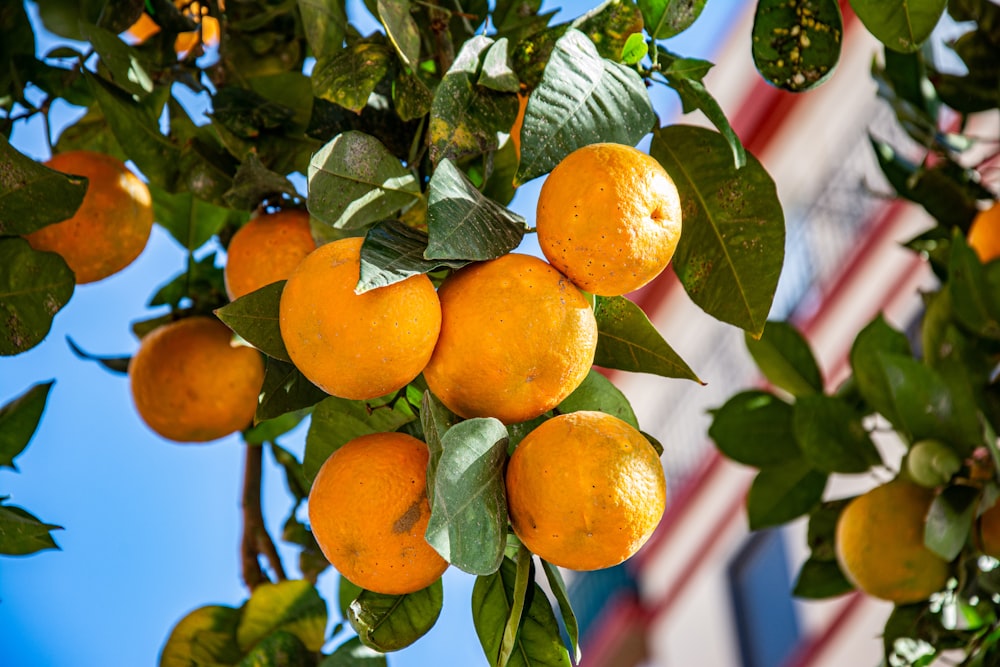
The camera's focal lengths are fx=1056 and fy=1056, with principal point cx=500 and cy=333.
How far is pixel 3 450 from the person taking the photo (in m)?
0.75

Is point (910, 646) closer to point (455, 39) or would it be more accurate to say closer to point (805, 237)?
point (455, 39)

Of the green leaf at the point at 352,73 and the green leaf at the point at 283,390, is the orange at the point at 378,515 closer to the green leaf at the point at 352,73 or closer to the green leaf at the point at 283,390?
the green leaf at the point at 283,390

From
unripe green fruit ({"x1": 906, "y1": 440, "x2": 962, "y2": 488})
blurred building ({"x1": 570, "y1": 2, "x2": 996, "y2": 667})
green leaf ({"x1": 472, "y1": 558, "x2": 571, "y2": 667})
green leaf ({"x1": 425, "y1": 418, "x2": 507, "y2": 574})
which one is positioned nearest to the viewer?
green leaf ({"x1": 425, "y1": 418, "x2": 507, "y2": 574})

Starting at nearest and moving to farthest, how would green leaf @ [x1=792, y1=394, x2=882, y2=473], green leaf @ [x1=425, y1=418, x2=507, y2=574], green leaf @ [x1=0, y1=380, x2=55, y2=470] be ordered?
green leaf @ [x1=425, y1=418, x2=507, y2=574] → green leaf @ [x1=0, y1=380, x2=55, y2=470] → green leaf @ [x1=792, y1=394, x2=882, y2=473]

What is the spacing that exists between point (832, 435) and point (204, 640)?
23.0 inches

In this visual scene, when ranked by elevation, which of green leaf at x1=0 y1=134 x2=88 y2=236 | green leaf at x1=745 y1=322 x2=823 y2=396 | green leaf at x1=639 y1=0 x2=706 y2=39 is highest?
green leaf at x1=639 y1=0 x2=706 y2=39

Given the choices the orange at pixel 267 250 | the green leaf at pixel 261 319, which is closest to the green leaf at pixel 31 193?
the orange at pixel 267 250

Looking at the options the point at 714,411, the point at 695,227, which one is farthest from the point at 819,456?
the point at 695,227

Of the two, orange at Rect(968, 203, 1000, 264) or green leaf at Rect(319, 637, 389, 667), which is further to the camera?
orange at Rect(968, 203, 1000, 264)

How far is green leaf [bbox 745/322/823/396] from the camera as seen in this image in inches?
43.0

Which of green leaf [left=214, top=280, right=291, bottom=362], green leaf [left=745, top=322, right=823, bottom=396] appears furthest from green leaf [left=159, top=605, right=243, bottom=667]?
green leaf [left=745, top=322, right=823, bottom=396]

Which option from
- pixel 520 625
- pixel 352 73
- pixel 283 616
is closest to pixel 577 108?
pixel 352 73

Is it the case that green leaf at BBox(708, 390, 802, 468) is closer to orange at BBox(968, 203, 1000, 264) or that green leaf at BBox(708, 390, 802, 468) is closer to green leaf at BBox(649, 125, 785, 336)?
orange at BBox(968, 203, 1000, 264)

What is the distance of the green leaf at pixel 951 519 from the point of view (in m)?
0.78
